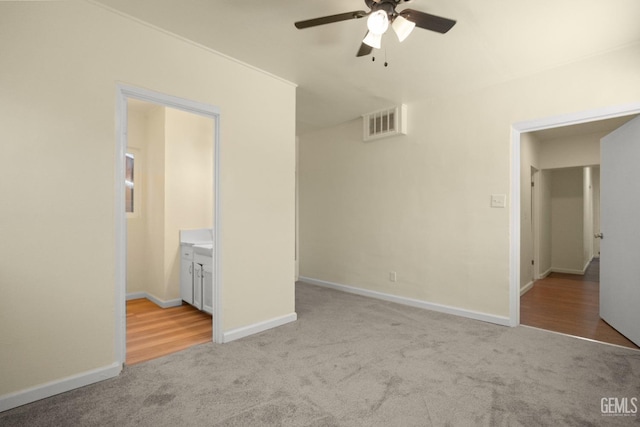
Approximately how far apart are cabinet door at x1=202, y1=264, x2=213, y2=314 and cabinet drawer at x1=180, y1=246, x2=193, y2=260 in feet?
1.30

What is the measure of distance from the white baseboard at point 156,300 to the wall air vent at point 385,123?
11.1ft

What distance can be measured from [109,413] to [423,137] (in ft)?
13.0

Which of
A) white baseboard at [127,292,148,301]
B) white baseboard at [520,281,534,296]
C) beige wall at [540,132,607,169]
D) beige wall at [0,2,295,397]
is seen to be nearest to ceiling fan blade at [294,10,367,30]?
beige wall at [0,2,295,397]

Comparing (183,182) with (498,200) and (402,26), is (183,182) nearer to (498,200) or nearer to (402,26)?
(402,26)

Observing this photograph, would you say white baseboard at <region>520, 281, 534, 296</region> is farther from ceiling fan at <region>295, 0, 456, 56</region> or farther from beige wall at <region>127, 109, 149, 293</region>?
beige wall at <region>127, 109, 149, 293</region>

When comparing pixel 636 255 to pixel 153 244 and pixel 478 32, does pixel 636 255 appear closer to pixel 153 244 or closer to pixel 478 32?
pixel 478 32

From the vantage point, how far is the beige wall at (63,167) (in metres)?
1.92

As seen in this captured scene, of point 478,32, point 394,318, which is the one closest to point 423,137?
point 478,32

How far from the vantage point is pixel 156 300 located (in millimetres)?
4242

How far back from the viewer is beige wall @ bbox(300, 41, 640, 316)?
306 centimetres

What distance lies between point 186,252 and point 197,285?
19.9 inches

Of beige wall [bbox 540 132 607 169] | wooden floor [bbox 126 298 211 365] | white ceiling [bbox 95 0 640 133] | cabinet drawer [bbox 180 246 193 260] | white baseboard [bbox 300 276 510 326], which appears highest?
white ceiling [bbox 95 0 640 133]

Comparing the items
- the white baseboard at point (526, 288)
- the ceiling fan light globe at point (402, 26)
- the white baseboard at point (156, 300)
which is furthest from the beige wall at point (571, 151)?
the white baseboard at point (156, 300)

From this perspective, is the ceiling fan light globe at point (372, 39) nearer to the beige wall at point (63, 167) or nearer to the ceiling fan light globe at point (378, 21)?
the ceiling fan light globe at point (378, 21)
